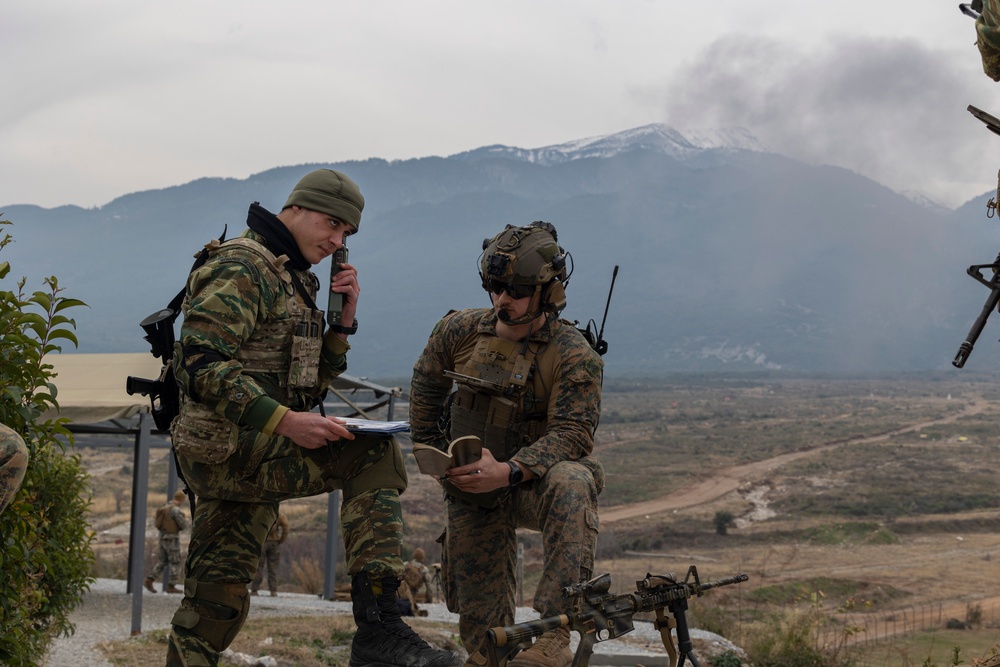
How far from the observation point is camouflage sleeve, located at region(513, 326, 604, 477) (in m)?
5.67

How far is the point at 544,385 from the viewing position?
5.97m

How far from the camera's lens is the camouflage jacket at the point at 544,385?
5.74 m

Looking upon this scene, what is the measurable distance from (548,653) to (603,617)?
0.27 meters

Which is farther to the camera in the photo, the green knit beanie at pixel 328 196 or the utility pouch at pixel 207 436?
the green knit beanie at pixel 328 196

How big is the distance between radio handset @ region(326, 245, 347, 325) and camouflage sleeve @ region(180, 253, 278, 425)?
1.13ft

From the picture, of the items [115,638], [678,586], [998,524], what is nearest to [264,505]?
[678,586]

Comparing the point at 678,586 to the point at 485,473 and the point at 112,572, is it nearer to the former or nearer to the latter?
the point at 485,473

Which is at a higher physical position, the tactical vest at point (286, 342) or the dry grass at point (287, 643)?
the tactical vest at point (286, 342)

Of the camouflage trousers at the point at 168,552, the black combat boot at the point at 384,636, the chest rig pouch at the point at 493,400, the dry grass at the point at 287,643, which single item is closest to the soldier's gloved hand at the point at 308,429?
the black combat boot at the point at 384,636

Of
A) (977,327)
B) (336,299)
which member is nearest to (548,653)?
(336,299)

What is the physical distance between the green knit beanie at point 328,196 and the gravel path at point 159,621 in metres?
5.32

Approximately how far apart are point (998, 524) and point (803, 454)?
21.3 m

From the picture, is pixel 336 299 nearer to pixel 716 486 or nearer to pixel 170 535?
pixel 170 535

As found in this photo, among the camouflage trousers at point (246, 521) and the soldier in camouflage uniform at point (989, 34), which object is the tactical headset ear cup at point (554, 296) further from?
the soldier in camouflage uniform at point (989, 34)
